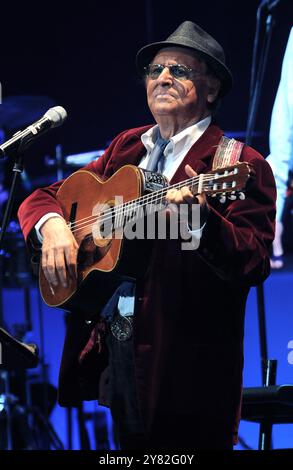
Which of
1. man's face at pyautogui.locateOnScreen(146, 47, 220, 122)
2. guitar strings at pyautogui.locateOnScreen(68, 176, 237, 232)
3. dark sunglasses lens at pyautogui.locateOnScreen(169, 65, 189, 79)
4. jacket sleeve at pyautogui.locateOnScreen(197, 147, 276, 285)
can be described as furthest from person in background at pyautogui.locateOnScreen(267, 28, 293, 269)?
guitar strings at pyautogui.locateOnScreen(68, 176, 237, 232)

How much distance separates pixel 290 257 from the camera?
171 inches

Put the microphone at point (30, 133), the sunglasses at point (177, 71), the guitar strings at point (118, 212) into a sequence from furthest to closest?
the sunglasses at point (177, 71) → the microphone at point (30, 133) → the guitar strings at point (118, 212)

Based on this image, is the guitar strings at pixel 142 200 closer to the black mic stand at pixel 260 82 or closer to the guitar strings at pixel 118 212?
the guitar strings at pixel 118 212

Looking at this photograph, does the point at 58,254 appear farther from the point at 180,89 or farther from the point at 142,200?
the point at 180,89

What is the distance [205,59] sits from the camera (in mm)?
3125

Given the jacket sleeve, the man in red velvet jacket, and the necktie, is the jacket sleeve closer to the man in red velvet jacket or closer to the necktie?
the man in red velvet jacket

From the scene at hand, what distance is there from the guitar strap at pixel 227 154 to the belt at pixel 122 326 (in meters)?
0.64

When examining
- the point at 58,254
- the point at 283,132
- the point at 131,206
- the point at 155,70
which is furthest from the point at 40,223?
the point at 283,132

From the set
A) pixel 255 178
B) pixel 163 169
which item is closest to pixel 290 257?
pixel 163 169

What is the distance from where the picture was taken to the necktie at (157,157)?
3.06 m

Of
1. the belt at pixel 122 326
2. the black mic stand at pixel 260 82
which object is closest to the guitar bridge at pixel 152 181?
the belt at pixel 122 326

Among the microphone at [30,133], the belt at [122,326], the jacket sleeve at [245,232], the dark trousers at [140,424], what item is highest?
the microphone at [30,133]
